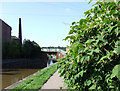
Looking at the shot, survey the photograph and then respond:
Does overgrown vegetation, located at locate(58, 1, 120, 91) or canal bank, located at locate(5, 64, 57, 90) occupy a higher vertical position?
overgrown vegetation, located at locate(58, 1, 120, 91)

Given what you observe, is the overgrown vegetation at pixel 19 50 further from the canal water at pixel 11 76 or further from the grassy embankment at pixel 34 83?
the grassy embankment at pixel 34 83

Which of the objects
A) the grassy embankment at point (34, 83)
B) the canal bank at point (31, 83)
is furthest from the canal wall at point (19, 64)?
the canal bank at point (31, 83)

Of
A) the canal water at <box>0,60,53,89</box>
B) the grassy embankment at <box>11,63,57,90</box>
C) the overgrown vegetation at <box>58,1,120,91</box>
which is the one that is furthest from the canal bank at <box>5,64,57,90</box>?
the overgrown vegetation at <box>58,1,120,91</box>

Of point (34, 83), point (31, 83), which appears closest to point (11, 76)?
point (31, 83)

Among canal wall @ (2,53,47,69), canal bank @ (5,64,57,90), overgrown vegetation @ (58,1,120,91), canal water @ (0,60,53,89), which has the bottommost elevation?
canal wall @ (2,53,47,69)

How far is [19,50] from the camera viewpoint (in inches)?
2393

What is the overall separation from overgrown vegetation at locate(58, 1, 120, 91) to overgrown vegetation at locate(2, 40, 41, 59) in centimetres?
4980

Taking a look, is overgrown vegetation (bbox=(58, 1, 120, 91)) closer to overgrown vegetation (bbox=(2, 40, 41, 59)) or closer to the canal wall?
the canal wall

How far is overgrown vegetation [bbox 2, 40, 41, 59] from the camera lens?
170 feet

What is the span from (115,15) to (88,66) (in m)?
0.80

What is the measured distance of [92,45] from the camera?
2283 mm

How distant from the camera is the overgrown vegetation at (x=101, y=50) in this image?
7.13 feet

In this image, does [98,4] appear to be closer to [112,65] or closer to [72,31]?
[72,31]

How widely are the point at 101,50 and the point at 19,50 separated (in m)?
60.5
